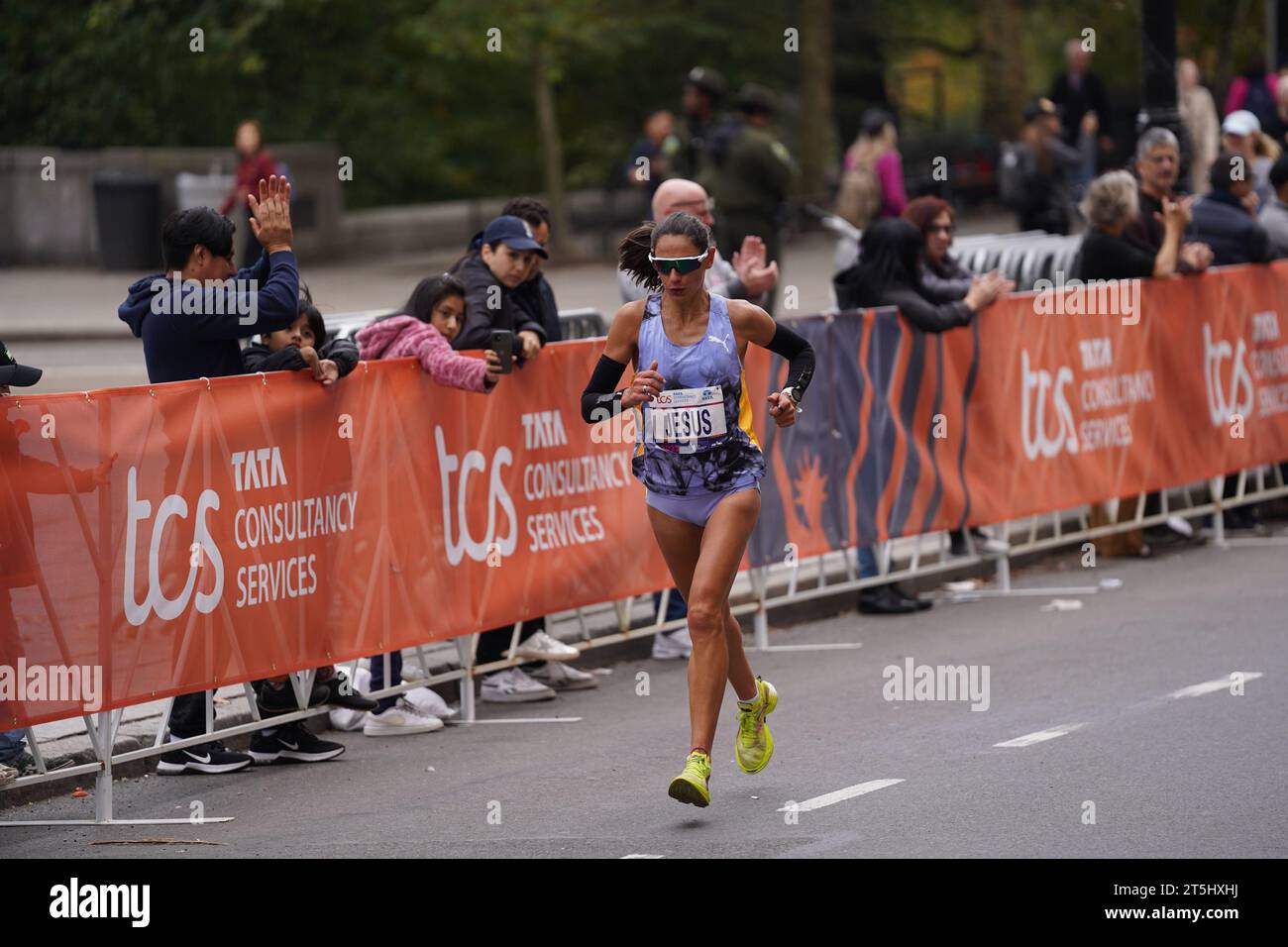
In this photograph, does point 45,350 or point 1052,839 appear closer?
point 1052,839

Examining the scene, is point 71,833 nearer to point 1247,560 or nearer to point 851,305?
point 851,305

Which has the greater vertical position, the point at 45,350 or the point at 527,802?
the point at 45,350

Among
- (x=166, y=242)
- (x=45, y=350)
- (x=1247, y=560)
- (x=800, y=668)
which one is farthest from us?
(x=45, y=350)

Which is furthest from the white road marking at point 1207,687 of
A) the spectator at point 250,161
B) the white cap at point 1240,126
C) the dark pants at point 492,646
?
the spectator at point 250,161

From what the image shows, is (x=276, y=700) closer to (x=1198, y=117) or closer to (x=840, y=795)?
(x=840, y=795)

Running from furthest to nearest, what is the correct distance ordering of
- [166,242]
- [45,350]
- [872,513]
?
[45,350]
[872,513]
[166,242]

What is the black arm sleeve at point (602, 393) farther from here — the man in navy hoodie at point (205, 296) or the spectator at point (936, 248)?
the spectator at point (936, 248)

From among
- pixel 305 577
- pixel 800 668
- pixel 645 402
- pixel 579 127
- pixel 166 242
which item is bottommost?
pixel 800 668

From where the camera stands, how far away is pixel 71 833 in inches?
297

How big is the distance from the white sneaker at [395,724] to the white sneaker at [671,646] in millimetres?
1907

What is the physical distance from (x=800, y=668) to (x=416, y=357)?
8.53 feet

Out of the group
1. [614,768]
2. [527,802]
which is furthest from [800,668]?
[527,802]

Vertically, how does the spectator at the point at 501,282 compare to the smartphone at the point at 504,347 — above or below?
above

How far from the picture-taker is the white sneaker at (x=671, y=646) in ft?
35.7
